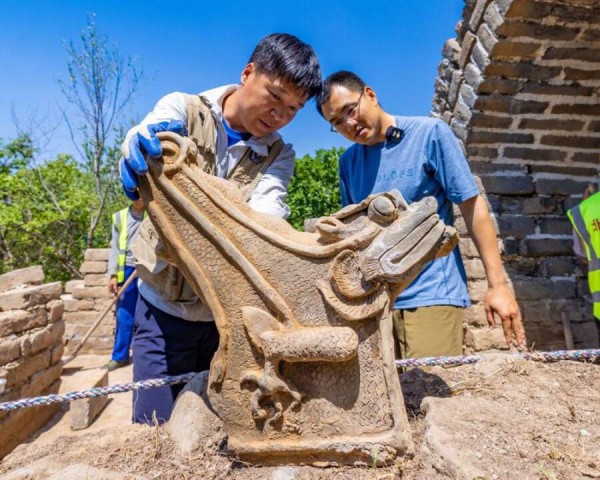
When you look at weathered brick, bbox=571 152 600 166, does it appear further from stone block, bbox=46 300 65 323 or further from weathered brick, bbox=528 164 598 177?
stone block, bbox=46 300 65 323

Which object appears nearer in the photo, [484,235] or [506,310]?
[506,310]

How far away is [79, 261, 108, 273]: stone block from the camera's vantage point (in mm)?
5973

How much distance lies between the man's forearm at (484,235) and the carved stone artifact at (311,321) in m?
0.67

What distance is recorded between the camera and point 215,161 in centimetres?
172

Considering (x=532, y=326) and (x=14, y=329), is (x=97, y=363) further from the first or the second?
(x=532, y=326)

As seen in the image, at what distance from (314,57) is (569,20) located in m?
2.12

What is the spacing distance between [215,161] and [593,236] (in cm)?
236

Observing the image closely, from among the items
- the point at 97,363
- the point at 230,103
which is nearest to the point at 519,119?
the point at 230,103

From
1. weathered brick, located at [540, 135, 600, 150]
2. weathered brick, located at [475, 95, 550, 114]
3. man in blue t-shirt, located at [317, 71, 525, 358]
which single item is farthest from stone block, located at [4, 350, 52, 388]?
weathered brick, located at [540, 135, 600, 150]

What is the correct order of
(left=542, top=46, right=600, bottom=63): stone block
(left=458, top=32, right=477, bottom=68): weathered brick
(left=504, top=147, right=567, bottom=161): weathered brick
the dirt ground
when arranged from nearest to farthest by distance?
the dirt ground < (left=542, top=46, right=600, bottom=63): stone block < (left=458, top=32, right=477, bottom=68): weathered brick < (left=504, top=147, right=567, bottom=161): weathered brick

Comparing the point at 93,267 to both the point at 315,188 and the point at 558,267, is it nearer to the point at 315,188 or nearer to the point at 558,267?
the point at 315,188

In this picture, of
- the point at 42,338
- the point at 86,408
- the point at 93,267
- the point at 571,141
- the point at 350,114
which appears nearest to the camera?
the point at 350,114

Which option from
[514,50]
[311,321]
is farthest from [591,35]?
[311,321]

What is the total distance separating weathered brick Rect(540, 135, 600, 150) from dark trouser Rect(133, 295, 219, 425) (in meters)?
2.91
